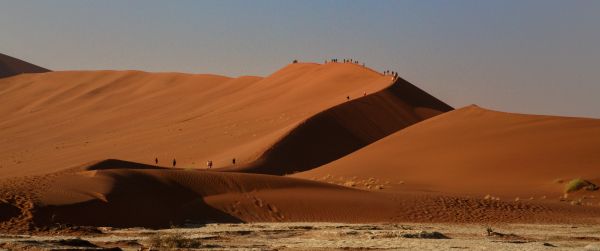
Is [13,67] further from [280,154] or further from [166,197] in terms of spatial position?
[166,197]

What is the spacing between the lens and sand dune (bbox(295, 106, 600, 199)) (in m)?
39.1

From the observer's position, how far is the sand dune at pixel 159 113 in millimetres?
59594

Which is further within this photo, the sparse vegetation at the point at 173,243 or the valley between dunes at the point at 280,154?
the valley between dunes at the point at 280,154

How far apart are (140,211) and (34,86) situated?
88444 millimetres

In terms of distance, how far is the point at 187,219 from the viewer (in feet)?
85.7

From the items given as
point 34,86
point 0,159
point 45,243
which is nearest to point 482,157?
point 45,243

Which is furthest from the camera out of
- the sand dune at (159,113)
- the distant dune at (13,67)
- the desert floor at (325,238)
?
the distant dune at (13,67)

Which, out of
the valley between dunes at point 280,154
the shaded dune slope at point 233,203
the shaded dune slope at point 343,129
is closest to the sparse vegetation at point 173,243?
the valley between dunes at point 280,154

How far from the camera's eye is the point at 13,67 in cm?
13325

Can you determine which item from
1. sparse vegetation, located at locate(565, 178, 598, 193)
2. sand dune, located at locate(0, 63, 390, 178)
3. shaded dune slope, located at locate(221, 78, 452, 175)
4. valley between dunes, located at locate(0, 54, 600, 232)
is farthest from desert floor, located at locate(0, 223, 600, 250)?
sand dune, located at locate(0, 63, 390, 178)

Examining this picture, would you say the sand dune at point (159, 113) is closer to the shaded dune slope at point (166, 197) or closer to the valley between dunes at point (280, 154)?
the valley between dunes at point (280, 154)

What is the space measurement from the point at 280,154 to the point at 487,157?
11.7m

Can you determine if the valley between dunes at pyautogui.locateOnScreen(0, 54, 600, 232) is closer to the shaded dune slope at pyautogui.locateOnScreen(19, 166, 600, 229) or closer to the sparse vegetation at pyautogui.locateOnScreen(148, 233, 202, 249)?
the shaded dune slope at pyautogui.locateOnScreen(19, 166, 600, 229)

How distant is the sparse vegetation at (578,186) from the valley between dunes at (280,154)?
0.40m
